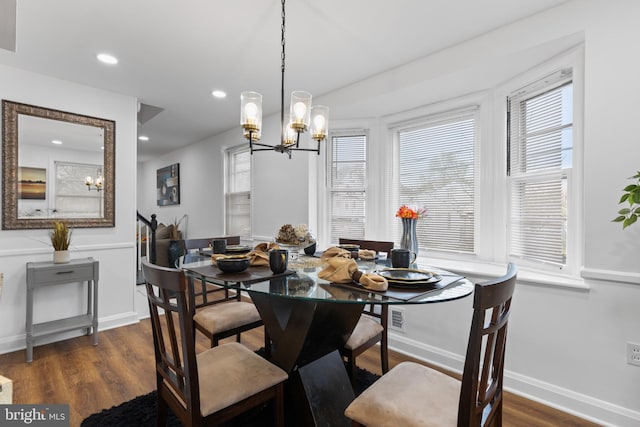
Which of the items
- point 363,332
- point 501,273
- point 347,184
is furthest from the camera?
point 347,184

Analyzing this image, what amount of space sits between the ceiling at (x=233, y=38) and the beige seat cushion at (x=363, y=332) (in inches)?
78.2

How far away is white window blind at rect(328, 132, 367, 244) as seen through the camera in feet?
11.3

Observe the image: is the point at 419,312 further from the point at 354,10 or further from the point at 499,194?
the point at 354,10

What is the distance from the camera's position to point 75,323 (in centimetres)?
279

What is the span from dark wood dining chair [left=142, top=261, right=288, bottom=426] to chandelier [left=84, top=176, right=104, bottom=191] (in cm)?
248

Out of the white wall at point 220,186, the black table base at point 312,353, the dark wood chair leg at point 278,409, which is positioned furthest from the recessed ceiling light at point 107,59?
the dark wood chair leg at point 278,409

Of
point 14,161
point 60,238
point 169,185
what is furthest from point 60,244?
point 169,185

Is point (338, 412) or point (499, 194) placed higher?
point (499, 194)

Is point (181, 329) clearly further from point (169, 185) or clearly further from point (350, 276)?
point (169, 185)

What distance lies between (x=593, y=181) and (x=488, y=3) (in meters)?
1.23

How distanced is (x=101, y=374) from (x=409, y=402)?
2308 millimetres

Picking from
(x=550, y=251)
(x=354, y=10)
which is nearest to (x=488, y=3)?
(x=354, y=10)

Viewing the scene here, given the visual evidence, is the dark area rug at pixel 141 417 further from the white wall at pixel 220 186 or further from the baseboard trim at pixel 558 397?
the white wall at pixel 220 186

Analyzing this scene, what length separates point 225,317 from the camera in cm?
200
